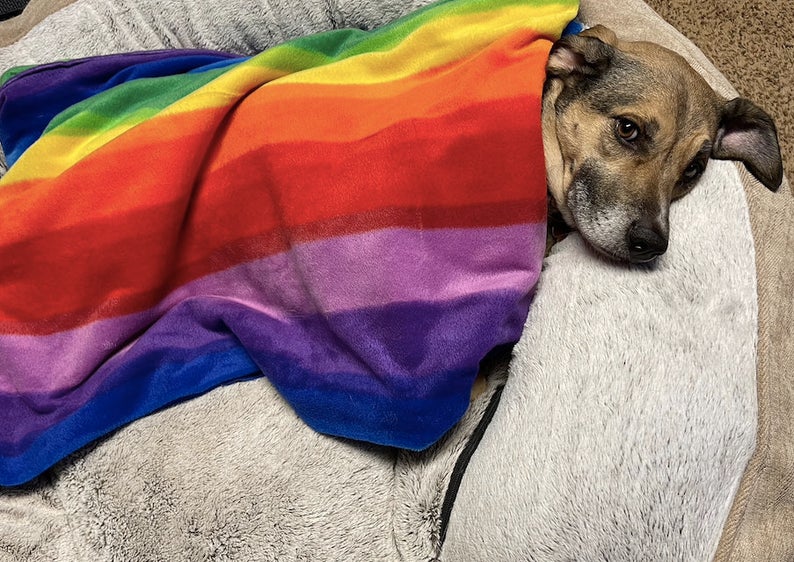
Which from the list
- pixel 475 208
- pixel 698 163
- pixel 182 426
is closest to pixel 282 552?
pixel 182 426

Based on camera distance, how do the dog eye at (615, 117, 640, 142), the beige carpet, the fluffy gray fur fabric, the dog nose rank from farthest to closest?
the beige carpet < the dog eye at (615, 117, 640, 142) < the dog nose < the fluffy gray fur fabric

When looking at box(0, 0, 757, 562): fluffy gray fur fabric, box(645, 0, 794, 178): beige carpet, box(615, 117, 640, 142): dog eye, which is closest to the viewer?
box(0, 0, 757, 562): fluffy gray fur fabric

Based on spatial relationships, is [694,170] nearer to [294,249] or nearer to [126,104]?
[294,249]

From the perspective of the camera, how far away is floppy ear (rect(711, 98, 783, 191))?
153 cm

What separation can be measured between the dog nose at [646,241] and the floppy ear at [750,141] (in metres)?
0.39

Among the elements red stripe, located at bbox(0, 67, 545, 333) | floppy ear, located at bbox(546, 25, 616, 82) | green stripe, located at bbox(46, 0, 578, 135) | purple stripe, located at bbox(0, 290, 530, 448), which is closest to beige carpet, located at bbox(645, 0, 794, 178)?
floppy ear, located at bbox(546, 25, 616, 82)

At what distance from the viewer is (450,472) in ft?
4.58

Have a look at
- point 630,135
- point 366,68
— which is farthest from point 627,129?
point 366,68

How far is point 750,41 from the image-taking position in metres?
2.15

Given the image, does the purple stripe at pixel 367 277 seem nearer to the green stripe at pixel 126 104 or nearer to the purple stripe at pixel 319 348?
the purple stripe at pixel 319 348

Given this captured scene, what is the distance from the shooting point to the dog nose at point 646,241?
4.36 ft

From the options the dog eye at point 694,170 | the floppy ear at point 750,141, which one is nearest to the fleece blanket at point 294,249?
the dog eye at point 694,170

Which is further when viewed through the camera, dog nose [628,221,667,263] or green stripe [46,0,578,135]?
green stripe [46,0,578,135]

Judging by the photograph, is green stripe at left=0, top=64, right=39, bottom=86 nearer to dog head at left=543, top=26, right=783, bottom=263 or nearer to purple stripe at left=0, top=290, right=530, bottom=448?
purple stripe at left=0, top=290, right=530, bottom=448
